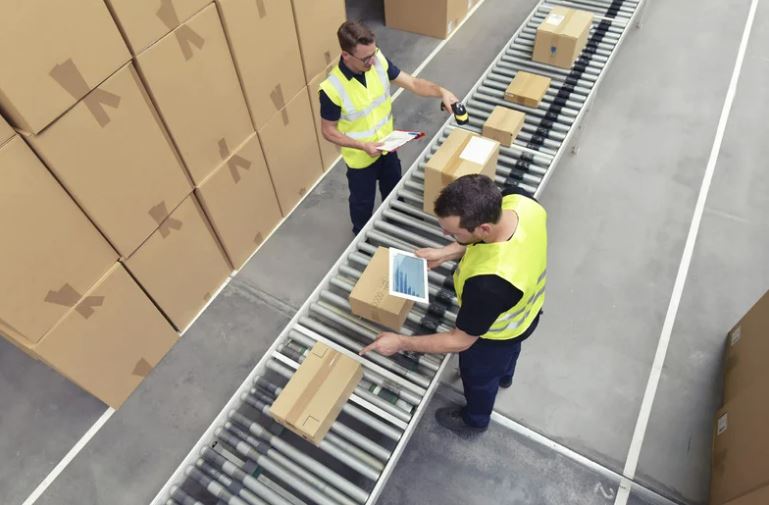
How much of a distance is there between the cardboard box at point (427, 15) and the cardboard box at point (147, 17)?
13.6ft

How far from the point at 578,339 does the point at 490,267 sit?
82.6 inches

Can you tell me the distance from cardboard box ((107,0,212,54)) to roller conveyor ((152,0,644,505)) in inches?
69.8

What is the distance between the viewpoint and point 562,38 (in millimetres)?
4469

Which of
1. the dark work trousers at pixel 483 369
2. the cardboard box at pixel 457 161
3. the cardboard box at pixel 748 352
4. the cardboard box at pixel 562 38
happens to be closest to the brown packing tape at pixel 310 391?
the dark work trousers at pixel 483 369

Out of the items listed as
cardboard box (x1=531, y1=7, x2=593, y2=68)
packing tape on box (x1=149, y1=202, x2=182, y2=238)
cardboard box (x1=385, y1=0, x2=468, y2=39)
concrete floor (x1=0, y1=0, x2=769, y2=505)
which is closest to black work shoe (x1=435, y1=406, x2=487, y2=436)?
concrete floor (x1=0, y1=0, x2=769, y2=505)

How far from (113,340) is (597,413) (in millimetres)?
3498

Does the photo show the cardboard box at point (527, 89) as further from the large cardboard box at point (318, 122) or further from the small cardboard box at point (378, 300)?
the small cardboard box at point (378, 300)

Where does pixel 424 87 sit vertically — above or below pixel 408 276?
above

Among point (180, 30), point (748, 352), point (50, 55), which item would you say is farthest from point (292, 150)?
point (748, 352)

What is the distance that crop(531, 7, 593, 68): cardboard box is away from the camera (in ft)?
14.7

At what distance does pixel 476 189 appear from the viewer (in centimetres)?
219

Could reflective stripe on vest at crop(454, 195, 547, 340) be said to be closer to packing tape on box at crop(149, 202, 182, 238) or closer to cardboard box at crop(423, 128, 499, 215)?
cardboard box at crop(423, 128, 499, 215)

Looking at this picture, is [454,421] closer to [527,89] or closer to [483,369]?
[483,369]

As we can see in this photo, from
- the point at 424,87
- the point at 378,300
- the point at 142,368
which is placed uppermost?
the point at 424,87
